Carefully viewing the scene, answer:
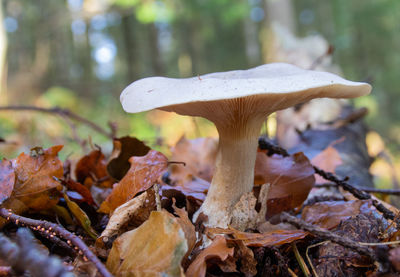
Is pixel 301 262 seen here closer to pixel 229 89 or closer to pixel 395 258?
pixel 395 258

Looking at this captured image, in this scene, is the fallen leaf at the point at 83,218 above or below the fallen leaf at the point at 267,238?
above

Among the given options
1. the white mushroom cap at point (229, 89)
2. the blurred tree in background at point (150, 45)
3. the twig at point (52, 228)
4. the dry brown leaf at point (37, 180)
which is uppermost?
the blurred tree in background at point (150, 45)

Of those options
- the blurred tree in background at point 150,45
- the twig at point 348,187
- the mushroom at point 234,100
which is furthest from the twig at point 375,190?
the blurred tree in background at point 150,45

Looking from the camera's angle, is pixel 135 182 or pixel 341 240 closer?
pixel 341 240

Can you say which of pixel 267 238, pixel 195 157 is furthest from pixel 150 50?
pixel 267 238

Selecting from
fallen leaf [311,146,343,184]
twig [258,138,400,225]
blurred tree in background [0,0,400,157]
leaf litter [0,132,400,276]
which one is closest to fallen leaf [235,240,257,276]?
leaf litter [0,132,400,276]

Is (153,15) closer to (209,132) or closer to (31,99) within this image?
(209,132)

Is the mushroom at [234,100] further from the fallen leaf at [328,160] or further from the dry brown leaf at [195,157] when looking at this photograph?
the fallen leaf at [328,160]

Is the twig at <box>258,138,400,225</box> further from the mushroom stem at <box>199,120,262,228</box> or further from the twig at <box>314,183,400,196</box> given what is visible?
the mushroom stem at <box>199,120,262,228</box>
